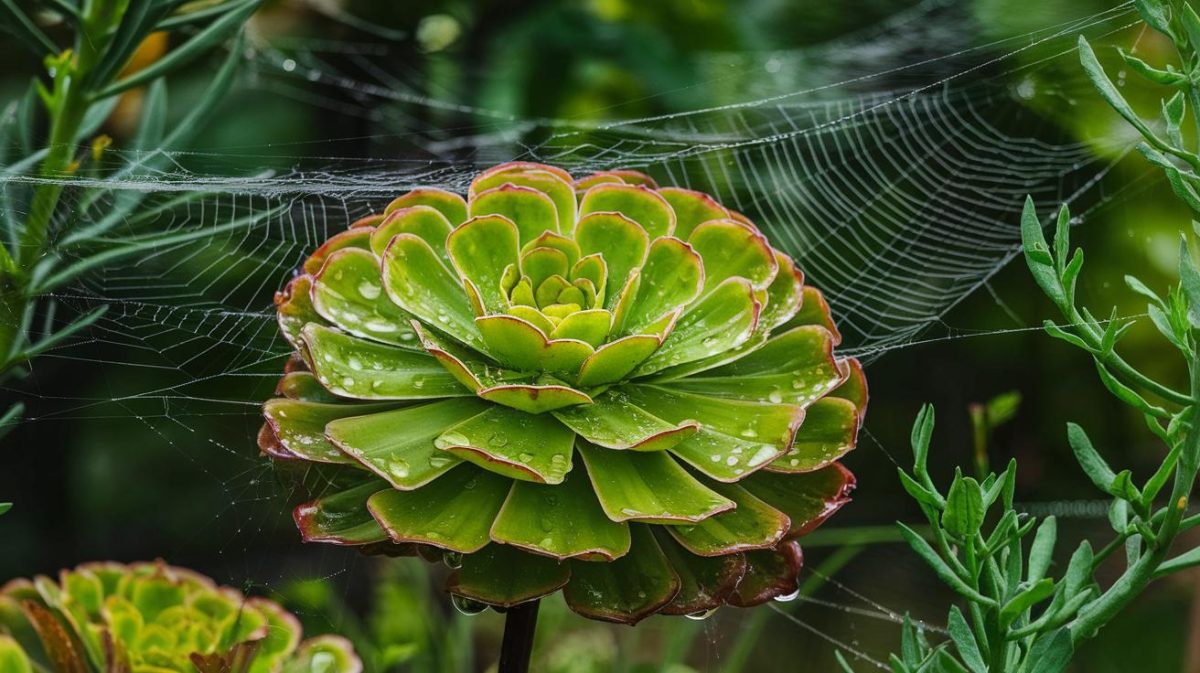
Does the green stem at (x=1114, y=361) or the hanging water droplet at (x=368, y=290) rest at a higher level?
the hanging water droplet at (x=368, y=290)

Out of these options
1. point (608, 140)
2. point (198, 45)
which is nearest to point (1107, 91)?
point (198, 45)

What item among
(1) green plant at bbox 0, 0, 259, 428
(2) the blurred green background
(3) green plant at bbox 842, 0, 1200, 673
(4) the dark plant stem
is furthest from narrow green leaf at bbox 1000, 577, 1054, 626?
(2) the blurred green background

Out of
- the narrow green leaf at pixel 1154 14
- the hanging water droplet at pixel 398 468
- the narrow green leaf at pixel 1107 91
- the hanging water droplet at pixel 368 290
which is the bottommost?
the hanging water droplet at pixel 398 468

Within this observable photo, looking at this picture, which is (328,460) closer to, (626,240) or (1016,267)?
(626,240)

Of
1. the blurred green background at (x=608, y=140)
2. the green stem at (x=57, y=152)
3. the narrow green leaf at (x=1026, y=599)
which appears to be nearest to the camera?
the narrow green leaf at (x=1026, y=599)

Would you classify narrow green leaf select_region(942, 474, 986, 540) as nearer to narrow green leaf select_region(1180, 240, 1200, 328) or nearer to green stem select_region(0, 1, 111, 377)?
narrow green leaf select_region(1180, 240, 1200, 328)

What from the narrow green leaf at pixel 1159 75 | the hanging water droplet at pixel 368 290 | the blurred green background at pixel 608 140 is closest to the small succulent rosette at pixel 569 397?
the hanging water droplet at pixel 368 290

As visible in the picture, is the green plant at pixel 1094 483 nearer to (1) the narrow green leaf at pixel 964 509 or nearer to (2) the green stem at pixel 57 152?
(1) the narrow green leaf at pixel 964 509
